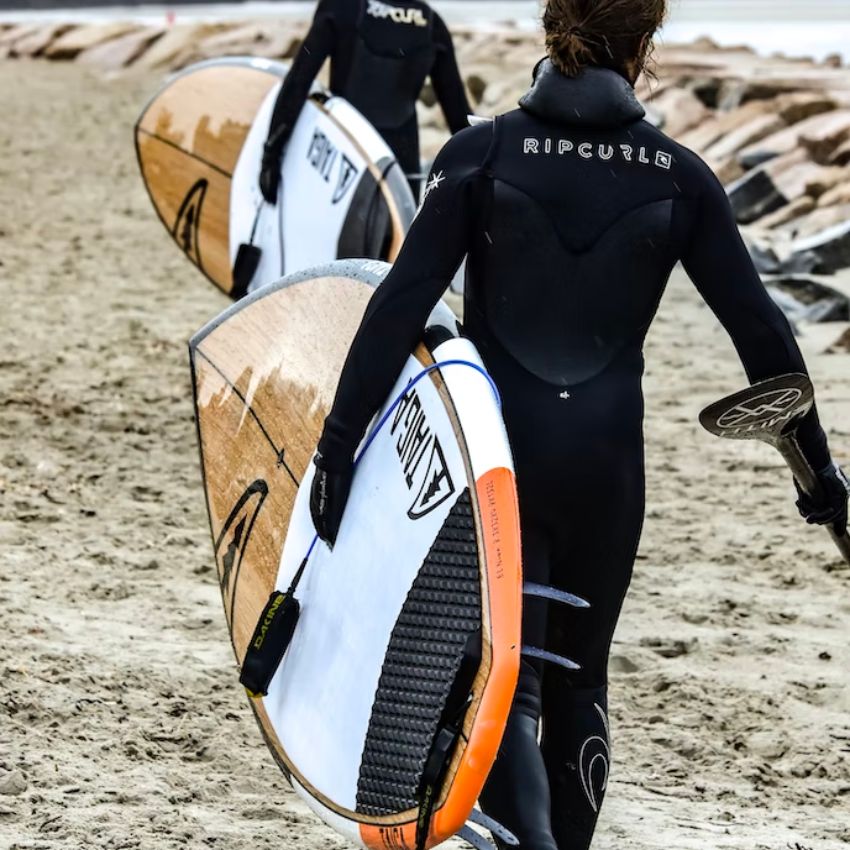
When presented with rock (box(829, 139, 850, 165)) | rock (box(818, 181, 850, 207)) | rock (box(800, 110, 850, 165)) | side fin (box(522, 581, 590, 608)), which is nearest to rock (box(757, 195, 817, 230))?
rock (box(818, 181, 850, 207))

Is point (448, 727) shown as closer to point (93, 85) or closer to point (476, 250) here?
point (476, 250)

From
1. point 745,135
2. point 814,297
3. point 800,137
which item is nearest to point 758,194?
A: point 800,137

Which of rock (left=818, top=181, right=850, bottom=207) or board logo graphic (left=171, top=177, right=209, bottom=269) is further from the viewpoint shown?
rock (left=818, top=181, right=850, bottom=207)

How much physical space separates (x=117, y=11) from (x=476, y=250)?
23.8 meters

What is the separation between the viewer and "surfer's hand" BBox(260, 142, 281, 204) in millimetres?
6000

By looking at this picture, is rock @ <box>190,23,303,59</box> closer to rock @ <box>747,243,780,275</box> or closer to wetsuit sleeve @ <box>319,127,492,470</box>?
rock @ <box>747,243,780,275</box>

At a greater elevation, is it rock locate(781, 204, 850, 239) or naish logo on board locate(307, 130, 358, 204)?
naish logo on board locate(307, 130, 358, 204)

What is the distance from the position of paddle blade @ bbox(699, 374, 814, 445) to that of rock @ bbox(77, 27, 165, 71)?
16397mm

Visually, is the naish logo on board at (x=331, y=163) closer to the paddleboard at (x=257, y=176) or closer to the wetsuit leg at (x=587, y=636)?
the paddleboard at (x=257, y=176)

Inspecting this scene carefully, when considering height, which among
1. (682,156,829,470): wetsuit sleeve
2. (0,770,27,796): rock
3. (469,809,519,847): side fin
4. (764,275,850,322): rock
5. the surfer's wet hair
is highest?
the surfer's wet hair

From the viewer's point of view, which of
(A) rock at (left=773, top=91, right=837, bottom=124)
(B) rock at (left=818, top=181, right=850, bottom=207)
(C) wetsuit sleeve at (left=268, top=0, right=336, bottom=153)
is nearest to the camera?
(C) wetsuit sleeve at (left=268, top=0, right=336, bottom=153)

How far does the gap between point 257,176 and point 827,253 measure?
402 centimetres

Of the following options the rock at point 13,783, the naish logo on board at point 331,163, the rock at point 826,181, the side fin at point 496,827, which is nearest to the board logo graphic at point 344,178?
the naish logo on board at point 331,163

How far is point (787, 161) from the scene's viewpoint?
1133cm
